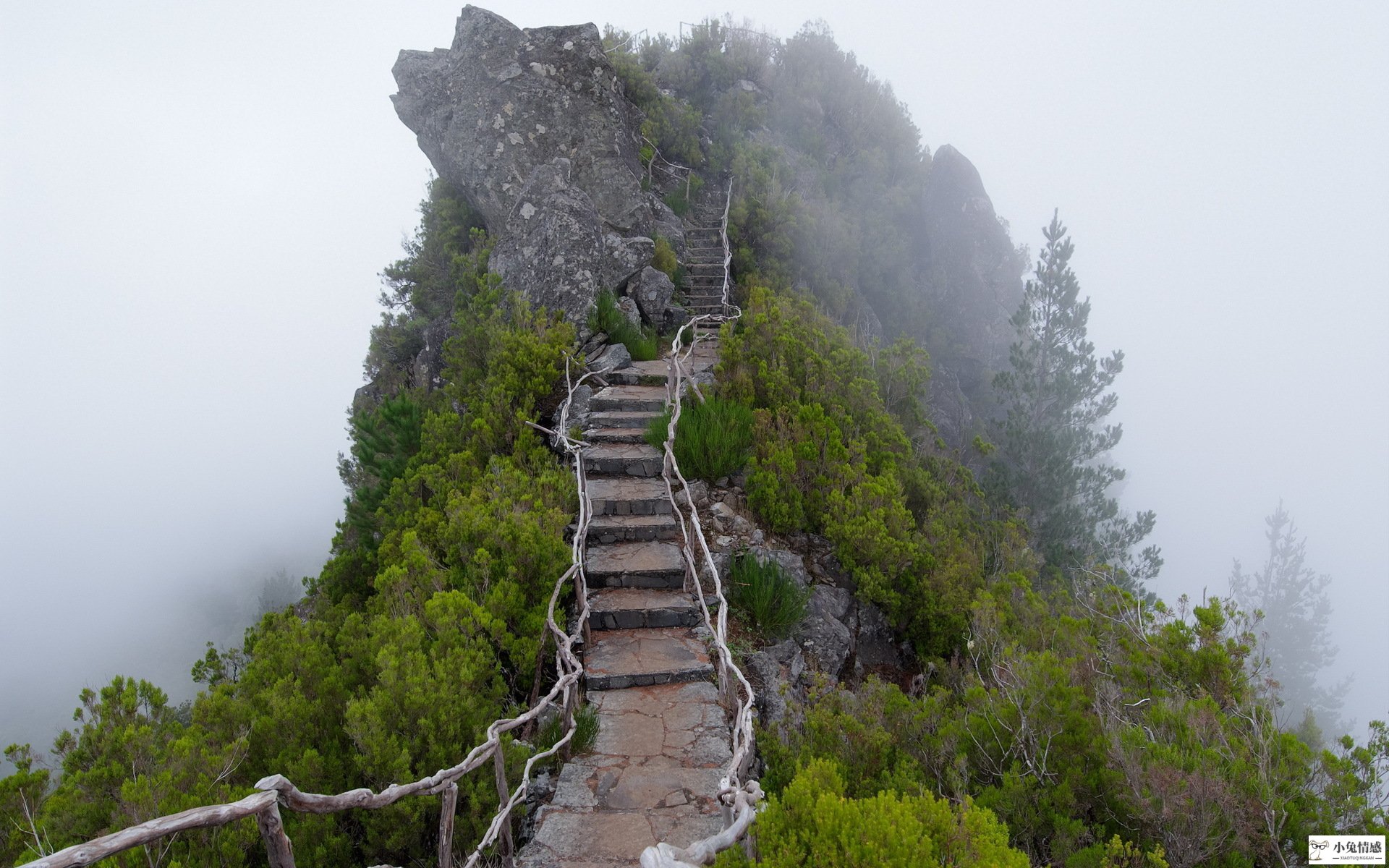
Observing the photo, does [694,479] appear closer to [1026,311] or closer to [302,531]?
[1026,311]

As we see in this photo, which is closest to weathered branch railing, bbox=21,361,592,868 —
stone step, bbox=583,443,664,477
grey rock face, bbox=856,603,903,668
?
stone step, bbox=583,443,664,477

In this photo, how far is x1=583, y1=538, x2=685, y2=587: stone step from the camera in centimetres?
595

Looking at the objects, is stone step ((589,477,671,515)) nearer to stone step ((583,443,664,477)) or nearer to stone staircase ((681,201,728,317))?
stone step ((583,443,664,477))

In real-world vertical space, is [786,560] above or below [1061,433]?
below

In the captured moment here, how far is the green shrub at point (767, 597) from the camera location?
18.5 feet

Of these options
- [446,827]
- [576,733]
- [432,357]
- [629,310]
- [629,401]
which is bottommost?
[446,827]

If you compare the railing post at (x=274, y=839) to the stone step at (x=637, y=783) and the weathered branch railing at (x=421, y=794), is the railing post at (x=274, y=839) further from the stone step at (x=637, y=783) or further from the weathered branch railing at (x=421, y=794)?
the stone step at (x=637, y=783)

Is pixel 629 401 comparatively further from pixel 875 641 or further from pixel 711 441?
pixel 875 641

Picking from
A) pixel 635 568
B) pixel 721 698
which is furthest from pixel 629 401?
pixel 721 698

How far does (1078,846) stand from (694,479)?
4705 mm

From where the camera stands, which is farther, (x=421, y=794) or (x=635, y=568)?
(x=635, y=568)

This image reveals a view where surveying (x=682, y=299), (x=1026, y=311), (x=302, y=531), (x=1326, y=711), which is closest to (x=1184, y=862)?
(x=682, y=299)

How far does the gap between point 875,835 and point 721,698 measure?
263 centimetres

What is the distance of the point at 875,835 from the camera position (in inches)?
87.0
